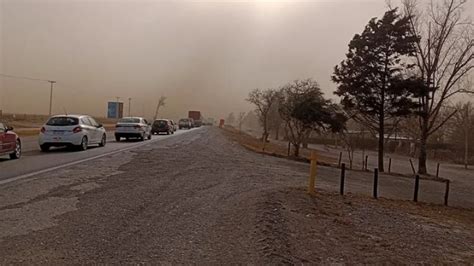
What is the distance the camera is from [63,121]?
2006 cm

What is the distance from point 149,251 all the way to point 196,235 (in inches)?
38.9

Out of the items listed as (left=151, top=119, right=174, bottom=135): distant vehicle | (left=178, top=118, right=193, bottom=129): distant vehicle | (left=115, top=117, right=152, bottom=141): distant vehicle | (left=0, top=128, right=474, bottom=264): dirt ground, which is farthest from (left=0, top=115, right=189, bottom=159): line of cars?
(left=178, top=118, right=193, bottom=129): distant vehicle

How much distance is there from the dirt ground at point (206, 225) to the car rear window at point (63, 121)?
918cm

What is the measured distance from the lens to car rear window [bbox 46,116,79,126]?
20.0 metres

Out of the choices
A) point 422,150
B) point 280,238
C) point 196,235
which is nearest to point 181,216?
point 196,235

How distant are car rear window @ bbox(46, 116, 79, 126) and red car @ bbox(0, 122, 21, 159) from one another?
4.09 metres

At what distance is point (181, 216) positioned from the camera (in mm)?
7348

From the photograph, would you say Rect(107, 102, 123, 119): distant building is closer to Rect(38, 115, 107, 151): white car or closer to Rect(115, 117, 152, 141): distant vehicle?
Rect(115, 117, 152, 141): distant vehicle

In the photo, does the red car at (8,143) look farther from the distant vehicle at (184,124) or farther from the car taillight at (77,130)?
the distant vehicle at (184,124)

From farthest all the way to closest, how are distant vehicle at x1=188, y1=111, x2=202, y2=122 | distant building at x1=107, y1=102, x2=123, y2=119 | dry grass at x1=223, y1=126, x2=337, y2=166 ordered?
distant vehicle at x1=188, y1=111, x2=202, y2=122 < distant building at x1=107, y1=102, x2=123, y2=119 < dry grass at x1=223, y1=126, x2=337, y2=166

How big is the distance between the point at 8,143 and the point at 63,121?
505cm

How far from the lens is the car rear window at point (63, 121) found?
65.5ft

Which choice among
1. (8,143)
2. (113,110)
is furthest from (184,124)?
(8,143)

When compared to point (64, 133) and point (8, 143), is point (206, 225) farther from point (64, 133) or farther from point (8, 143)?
point (64, 133)
